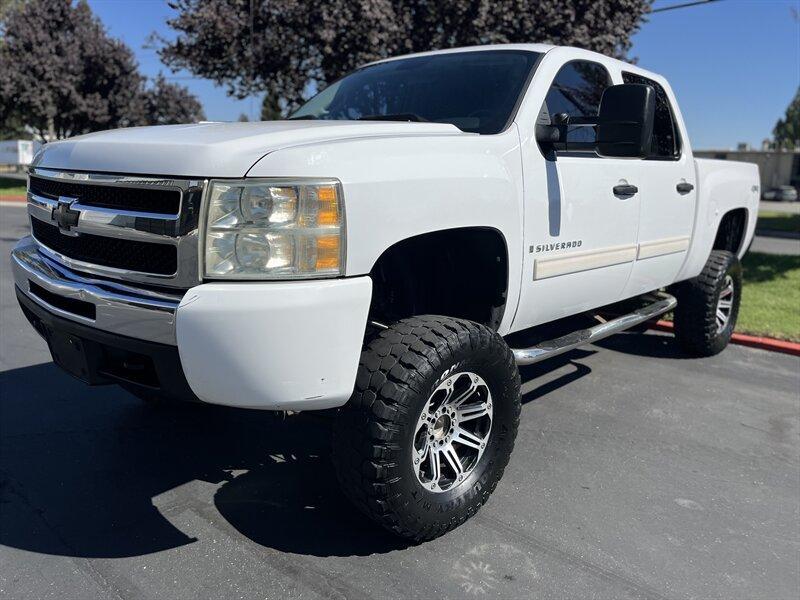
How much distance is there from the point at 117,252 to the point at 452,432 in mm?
1509

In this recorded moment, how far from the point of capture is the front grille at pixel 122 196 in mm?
2246

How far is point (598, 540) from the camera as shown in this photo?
2.80m

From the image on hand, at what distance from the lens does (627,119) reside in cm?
288

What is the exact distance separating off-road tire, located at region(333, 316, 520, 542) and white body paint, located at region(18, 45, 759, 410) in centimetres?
15

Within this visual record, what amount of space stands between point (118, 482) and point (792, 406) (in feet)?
14.2

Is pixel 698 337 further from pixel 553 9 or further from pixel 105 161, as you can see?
pixel 553 9

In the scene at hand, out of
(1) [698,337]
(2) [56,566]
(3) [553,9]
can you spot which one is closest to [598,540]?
(2) [56,566]

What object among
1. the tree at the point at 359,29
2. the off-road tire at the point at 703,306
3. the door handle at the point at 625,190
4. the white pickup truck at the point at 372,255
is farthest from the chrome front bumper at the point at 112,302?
the tree at the point at 359,29

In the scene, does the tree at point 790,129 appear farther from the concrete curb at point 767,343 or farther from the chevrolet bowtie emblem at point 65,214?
the chevrolet bowtie emblem at point 65,214

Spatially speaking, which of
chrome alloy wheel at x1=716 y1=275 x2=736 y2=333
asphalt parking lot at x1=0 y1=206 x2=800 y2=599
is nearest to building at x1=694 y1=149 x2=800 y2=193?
chrome alloy wheel at x1=716 y1=275 x2=736 y2=333

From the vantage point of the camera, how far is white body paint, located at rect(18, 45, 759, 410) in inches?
83.6

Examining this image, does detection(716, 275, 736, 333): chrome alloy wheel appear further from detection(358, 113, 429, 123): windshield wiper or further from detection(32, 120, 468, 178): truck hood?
detection(32, 120, 468, 178): truck hood

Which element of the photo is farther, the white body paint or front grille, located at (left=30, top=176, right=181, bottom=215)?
front grille, located at (left=30, top=176, right=181, bottom=215)

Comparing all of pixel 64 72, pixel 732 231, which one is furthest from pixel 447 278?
pixel 64 72
